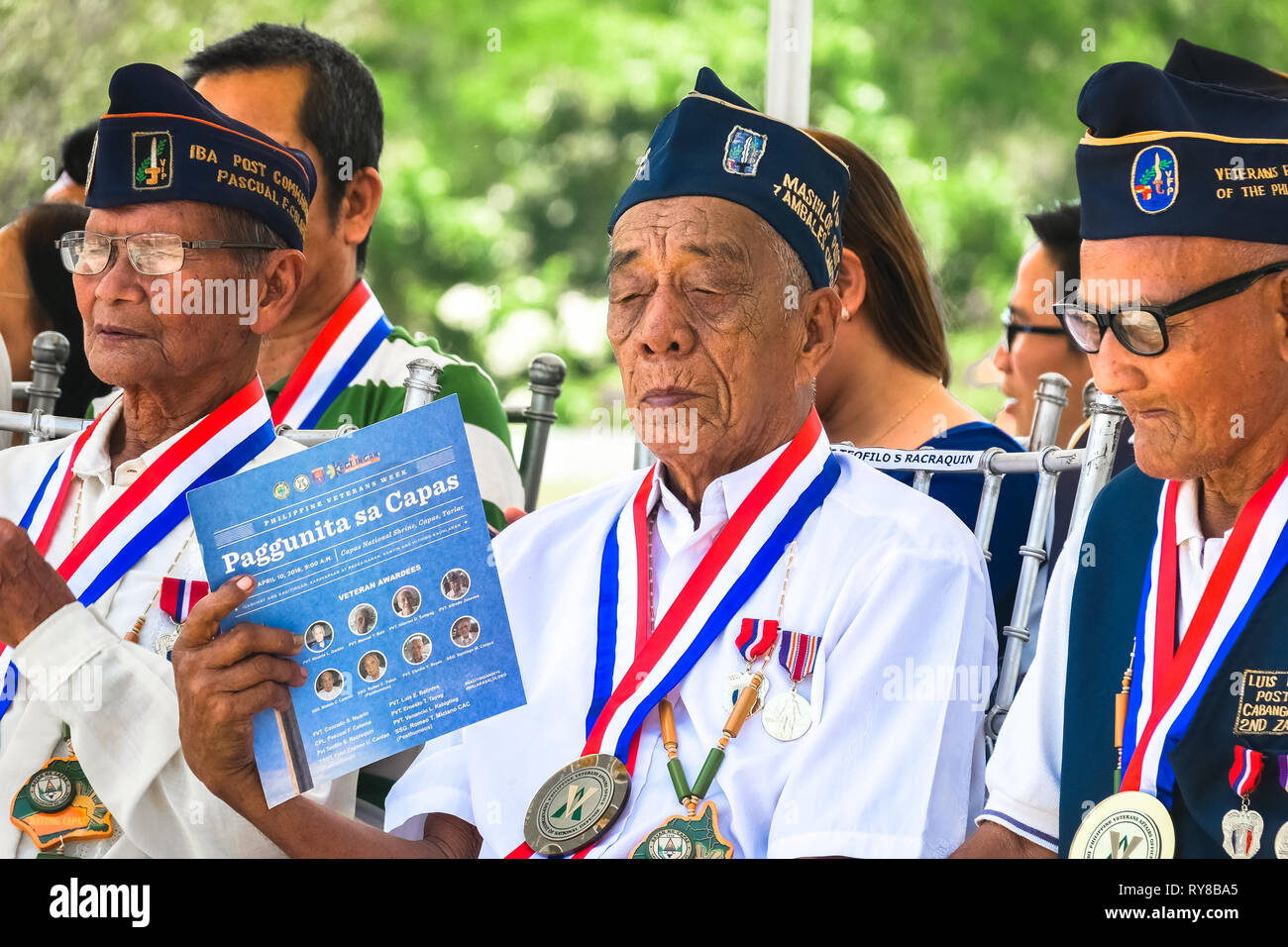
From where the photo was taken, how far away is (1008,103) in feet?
39.5

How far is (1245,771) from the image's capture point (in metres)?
2.22

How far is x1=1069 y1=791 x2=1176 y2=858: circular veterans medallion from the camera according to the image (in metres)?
2.27

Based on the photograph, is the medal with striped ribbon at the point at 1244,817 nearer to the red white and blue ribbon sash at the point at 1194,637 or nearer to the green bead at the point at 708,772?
the red white and blue ribbon sash at the point at 1194,637

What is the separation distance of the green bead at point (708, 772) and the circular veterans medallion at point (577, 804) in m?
0.13

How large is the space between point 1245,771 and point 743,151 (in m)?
1.33

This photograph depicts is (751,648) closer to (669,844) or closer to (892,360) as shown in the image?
(669,844)

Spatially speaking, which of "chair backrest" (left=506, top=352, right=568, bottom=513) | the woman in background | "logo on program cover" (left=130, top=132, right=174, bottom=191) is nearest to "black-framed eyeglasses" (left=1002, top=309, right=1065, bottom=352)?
the woman in background

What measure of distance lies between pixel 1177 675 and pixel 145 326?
1876mm

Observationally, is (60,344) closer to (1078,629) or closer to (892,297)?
(892,297)

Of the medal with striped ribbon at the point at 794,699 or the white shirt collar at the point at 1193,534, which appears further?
the medal with striped ribbon at the point at 794,699


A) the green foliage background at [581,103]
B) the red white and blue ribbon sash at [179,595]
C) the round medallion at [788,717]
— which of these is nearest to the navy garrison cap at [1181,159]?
the round medallion at [788,717]

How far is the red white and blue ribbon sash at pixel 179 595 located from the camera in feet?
9.23

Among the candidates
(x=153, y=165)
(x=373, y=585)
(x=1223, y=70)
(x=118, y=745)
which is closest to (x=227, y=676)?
(x=373, y=585)

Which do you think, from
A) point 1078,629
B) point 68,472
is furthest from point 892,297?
point 68,472
